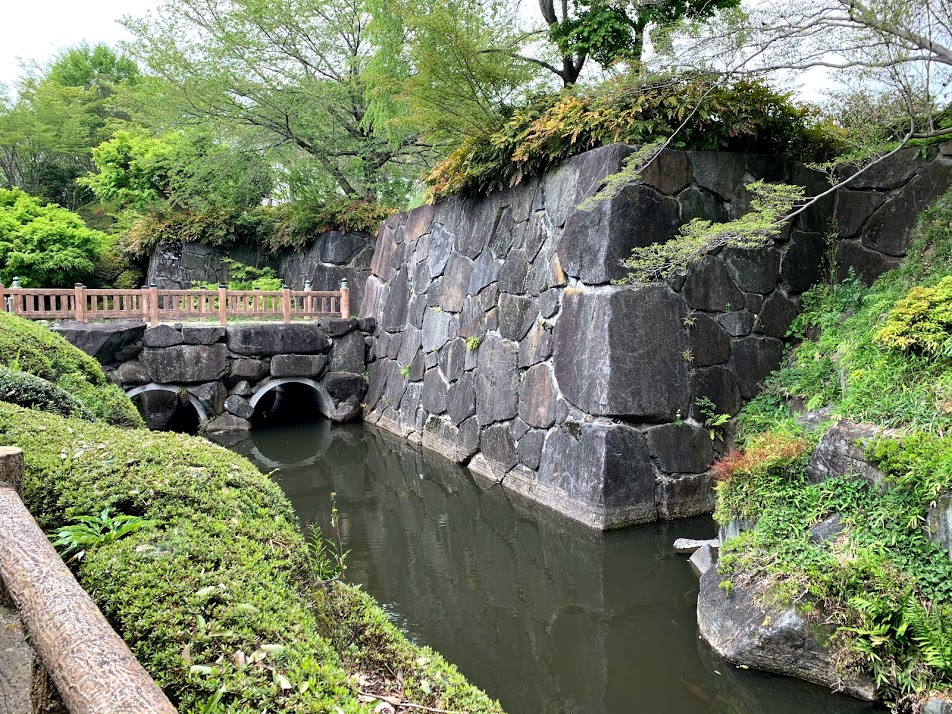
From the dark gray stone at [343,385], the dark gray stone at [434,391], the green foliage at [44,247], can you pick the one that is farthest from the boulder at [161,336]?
the green foliage at [44,247]

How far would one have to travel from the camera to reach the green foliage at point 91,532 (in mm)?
2408

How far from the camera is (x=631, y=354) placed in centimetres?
659

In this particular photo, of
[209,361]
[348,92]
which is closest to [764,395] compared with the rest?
[209,361]

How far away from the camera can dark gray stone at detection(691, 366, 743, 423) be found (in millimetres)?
6840

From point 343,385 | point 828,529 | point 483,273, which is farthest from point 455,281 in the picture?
point 828,529

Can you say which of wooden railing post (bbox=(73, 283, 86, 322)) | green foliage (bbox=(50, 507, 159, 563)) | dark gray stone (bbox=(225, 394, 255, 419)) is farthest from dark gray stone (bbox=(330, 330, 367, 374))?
green foliage (bbox=(50, 507, 159, 563))

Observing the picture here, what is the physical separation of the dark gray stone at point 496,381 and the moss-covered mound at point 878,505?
3.12 metres

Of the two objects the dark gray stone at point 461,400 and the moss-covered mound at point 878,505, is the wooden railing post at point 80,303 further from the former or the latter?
the moss-covered mound at point 878,505

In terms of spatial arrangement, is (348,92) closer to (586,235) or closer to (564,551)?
(586,235)

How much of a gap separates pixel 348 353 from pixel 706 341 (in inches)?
298

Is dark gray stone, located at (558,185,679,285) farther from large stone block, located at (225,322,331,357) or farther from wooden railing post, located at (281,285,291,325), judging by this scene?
wooden railing post, located at (281,285,291,325)

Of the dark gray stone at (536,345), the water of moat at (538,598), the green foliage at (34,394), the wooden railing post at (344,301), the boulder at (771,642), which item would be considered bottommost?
the water of moat at (538,598)

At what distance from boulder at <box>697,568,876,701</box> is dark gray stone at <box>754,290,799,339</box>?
3663mm

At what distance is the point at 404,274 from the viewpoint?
11.9 meters
